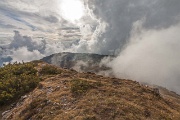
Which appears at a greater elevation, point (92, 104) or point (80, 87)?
point (80, 87)

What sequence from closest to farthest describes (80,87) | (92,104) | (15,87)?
(92,104) < (80,87) < (15,87)

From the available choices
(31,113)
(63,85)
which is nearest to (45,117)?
(31,113)

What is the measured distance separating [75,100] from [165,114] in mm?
10228

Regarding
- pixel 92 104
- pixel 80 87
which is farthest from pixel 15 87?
pixel 92 104

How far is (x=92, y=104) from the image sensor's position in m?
27.7

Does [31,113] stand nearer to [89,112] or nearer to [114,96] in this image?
[89,112]

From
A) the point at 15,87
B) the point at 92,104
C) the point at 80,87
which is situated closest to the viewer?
the point at 92,104

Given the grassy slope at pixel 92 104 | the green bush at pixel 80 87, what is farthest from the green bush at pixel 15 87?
the green bush at pixel 80 87

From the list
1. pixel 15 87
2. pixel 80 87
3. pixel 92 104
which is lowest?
pixel 15 87

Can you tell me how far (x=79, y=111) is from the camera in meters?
26.2

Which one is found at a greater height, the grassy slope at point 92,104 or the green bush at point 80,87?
the green bush at point 80,87

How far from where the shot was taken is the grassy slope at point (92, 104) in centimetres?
2583

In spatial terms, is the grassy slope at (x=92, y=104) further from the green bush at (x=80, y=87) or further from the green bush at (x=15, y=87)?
the green bush at (x=15, y=87)

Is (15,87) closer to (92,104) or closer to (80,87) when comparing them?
(80,87)
